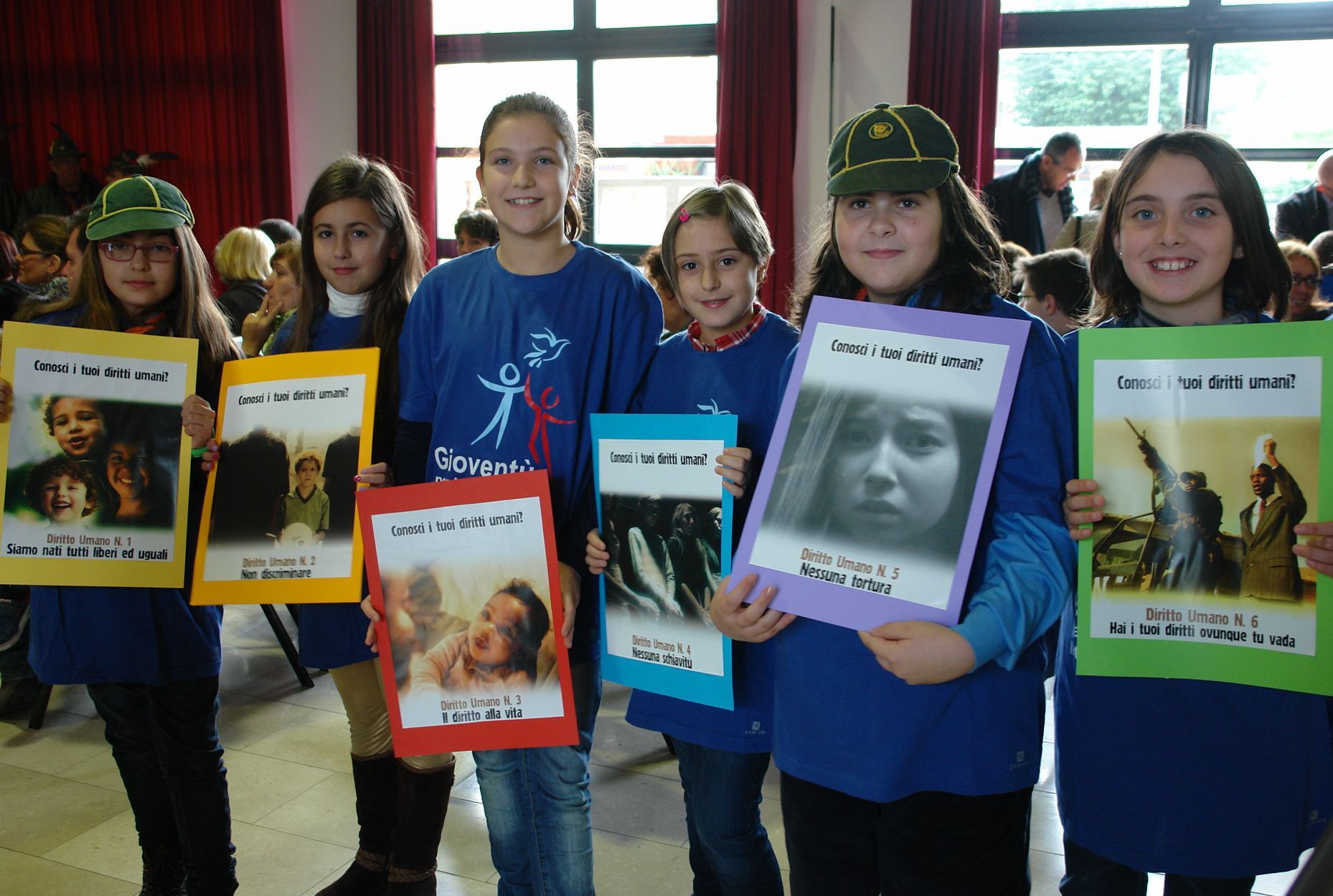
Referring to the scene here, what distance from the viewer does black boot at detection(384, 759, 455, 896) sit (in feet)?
6.23

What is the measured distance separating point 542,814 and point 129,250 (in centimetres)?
125

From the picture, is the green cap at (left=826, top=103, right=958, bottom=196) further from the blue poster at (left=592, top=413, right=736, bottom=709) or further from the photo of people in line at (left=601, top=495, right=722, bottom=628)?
the photo of people in line at (left=601, top=495, right=722, bottom=628)

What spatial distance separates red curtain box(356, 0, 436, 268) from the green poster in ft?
21.3

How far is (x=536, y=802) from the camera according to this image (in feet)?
5.15

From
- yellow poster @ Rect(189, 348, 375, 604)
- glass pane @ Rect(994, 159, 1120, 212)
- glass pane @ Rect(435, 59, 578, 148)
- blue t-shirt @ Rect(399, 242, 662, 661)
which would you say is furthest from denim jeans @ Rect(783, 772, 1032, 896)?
glass pane @ Rect(435, 59, 578, 148)

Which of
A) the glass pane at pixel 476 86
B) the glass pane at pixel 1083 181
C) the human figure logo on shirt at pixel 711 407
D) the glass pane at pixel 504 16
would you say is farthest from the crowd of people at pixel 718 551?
the glass pane at pixel 504 16

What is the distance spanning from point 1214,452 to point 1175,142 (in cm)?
39

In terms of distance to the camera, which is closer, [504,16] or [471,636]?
[471,636]

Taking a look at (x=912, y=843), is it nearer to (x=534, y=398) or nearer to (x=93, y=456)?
(x=534, y=398)

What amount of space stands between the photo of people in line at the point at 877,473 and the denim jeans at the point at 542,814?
613 millimetres

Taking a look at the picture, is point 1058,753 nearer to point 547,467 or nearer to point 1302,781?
point 1302,781

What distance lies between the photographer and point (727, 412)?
1499mm

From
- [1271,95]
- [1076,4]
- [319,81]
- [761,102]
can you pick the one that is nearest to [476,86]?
[319,81]

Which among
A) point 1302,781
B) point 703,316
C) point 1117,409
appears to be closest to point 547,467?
point 703,316
